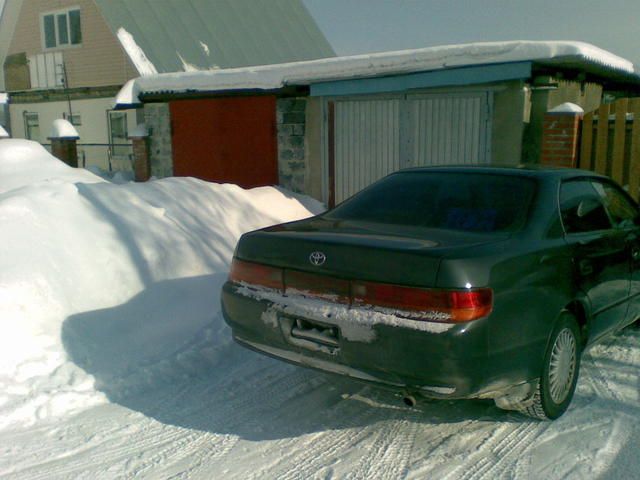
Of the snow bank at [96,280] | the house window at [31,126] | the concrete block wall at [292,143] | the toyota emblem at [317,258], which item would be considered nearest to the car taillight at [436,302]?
the toyota emblem at [317,258]

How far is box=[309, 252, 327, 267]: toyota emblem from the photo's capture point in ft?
10.9

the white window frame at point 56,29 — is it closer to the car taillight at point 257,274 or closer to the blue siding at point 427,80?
the blue siding at point 427,80

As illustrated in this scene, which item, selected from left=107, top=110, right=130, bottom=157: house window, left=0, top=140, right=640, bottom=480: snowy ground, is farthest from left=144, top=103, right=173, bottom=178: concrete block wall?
left=107, top=110, right=130, bottom=157: house window

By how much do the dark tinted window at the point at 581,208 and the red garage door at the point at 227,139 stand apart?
7.54 meters

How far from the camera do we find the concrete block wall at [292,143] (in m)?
10.7

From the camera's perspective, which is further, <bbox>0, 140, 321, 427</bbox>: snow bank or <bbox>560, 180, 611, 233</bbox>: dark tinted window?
<bbox>0, 140, 321, 427</bbox>: snow bank

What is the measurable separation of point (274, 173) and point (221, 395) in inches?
300

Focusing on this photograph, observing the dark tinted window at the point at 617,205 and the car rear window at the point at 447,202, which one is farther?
the dark tinted window at the point at 617,205

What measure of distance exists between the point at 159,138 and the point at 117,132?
780cm

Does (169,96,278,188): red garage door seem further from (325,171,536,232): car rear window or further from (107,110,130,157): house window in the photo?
(107,110,130,157): house window

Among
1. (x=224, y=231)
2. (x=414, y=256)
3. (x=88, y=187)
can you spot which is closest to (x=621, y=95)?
(x=224, y=231)

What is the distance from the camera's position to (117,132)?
64.8 ft

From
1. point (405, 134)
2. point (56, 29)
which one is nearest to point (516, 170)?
point (405, 134)

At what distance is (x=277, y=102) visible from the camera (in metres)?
11.0
